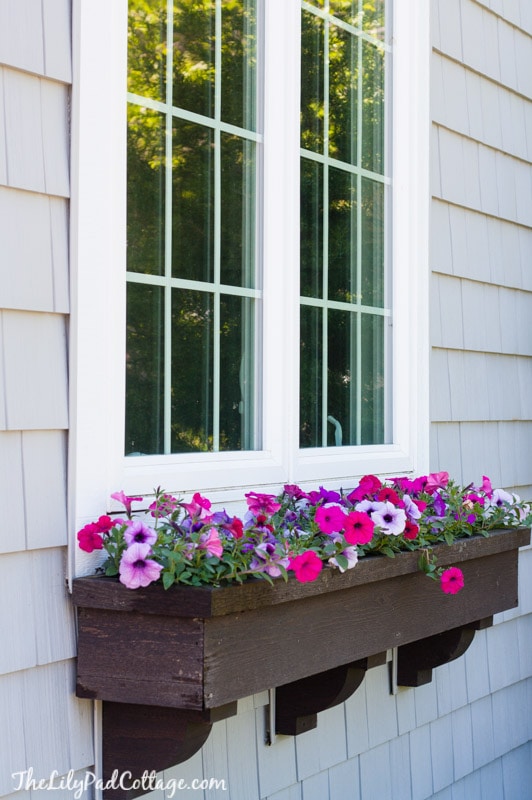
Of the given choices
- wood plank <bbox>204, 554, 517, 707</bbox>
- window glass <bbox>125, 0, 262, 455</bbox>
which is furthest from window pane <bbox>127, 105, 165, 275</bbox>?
wood plank <bbox>204, 554, 517, 707</bbox>

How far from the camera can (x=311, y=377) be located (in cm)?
239

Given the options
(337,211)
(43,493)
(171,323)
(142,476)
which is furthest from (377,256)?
(43,493)

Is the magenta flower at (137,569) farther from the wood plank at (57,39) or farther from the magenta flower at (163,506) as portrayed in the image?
the wood plank at (57,39)

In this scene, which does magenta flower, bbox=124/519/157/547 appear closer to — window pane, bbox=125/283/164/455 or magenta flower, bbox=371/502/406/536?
window pane, bbox=125/283/164/455

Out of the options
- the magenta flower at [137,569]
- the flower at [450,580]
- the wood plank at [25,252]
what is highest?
the wood plank at [25,252]

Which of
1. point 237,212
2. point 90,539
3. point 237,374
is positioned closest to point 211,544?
point 90,539

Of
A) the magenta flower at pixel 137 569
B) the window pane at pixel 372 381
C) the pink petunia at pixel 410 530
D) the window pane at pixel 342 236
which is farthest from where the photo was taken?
the window pane at pixel 372 381

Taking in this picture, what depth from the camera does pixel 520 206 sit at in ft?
10.9

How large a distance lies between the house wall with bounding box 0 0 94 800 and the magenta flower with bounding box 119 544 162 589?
0.17m

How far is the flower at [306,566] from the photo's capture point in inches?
68.0

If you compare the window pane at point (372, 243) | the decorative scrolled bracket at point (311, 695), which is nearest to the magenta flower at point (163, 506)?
the decorative scrolled bracket at point (311, 695)

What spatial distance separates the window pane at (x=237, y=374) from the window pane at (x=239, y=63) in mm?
409

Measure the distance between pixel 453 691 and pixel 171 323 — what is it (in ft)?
5.51

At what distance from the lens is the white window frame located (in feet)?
5.69
